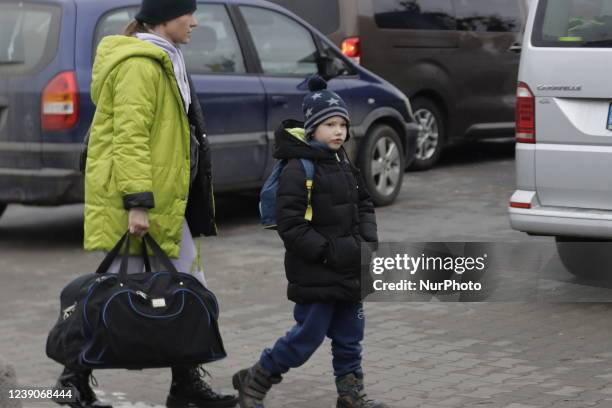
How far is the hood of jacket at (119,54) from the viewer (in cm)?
576

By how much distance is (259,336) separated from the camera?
7.51 metres

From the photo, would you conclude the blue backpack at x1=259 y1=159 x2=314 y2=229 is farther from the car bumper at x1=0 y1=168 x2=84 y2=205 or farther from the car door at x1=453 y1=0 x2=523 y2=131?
the car door at x1=453 y1=0 x2=523 y2=131

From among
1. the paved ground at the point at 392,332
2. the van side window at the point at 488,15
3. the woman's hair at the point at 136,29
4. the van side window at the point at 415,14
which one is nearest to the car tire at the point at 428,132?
the van side window at the point at 415,14

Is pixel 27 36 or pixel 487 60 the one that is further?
pixel 487 60

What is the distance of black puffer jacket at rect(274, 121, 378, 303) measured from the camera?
565cm

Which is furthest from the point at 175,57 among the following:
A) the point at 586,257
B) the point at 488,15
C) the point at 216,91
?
the point at 488,15

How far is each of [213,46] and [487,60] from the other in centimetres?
472

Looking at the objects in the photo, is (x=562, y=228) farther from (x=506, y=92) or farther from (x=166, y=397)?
(x=506, y=92)

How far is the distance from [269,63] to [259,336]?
423cm

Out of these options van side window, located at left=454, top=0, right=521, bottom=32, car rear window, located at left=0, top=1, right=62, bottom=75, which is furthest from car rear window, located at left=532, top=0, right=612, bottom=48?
van side window, located at left=454, top=0, right=521, bottom=32

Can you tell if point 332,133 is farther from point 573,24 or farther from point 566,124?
point 573,24

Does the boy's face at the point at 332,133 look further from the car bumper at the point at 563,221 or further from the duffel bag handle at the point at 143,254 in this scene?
the car bumper at the point at 563,221

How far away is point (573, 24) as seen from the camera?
8023 millimetres

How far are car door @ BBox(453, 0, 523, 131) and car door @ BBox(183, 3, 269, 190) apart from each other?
414cm
